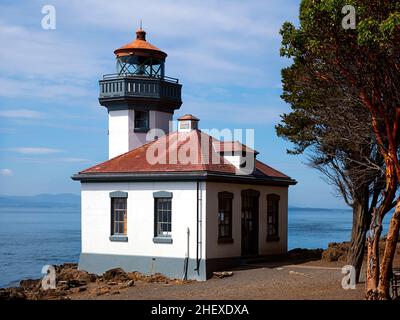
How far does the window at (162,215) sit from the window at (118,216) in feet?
4.90

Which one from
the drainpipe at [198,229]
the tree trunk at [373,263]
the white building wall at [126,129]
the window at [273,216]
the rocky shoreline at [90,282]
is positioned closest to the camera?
the tree trunk at [373,263]

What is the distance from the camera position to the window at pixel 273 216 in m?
28.1

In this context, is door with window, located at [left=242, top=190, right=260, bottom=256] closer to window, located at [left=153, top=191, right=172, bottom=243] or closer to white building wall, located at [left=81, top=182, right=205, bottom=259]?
white building wall, located at [left=81, top=182, right=205, bottom=259]

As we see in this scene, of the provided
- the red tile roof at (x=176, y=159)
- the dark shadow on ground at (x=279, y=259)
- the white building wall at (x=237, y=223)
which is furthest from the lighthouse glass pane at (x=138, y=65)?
the dark shadow on ground at (x=279, y=259)

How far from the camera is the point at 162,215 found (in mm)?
24969

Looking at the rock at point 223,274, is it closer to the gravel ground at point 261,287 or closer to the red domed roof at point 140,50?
the gravel ground at point 261,287

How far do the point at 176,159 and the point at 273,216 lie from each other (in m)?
5.17

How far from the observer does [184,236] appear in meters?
24.3

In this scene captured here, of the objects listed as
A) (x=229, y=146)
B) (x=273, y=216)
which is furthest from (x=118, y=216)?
(x=273, y=216)

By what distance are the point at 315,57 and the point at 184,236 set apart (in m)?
8.67

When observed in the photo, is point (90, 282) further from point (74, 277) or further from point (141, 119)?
point (141, 119)

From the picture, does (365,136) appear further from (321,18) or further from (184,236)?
(184,236)

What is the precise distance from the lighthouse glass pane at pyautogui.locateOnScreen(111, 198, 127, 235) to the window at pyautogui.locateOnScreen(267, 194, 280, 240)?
5.90 m

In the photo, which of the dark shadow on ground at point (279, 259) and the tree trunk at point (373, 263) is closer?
the tree trunk at point (373, 263)
